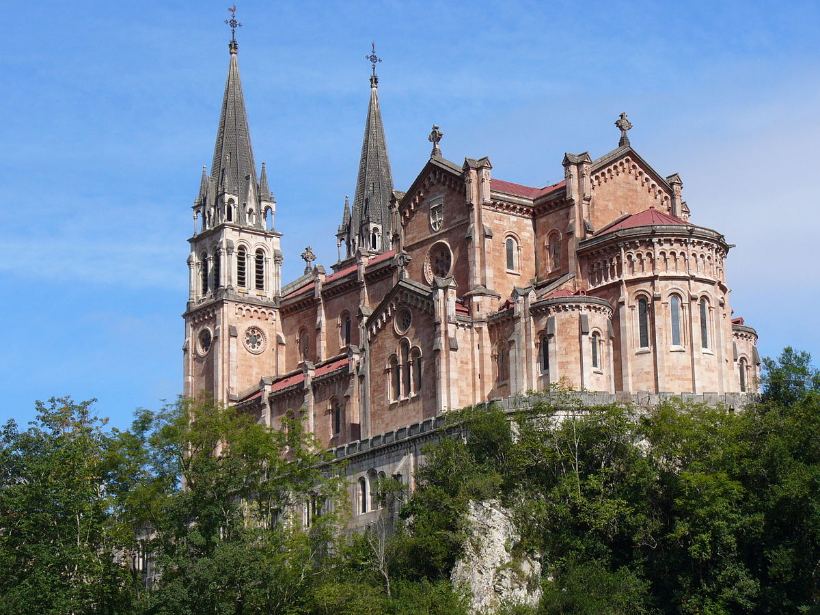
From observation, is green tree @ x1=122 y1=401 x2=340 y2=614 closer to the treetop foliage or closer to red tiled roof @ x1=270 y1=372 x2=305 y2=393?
the treetop foliage

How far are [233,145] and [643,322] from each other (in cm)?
4363

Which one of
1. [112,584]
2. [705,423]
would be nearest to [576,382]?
[705,423]

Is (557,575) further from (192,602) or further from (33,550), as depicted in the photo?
(33,550)

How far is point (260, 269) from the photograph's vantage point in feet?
388

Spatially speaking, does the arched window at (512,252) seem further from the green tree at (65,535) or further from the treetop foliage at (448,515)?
the green tree at (65,535)

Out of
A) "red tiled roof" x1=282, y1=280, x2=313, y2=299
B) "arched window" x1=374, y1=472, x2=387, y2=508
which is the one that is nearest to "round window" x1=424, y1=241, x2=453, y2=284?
"red tiled roof" x1=282, y1=280, x2=313, y2=299

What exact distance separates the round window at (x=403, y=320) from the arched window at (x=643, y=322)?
12.8 m

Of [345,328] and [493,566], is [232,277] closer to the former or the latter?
[345,328]

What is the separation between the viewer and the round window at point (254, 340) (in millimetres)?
114625

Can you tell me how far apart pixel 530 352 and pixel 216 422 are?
17.6 metres

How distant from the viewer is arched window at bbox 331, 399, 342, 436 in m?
99.1

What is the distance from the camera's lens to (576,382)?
86.6m

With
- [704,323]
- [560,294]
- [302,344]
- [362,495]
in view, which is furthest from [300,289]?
[704,323]

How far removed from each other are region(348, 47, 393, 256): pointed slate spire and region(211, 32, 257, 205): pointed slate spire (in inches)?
667
